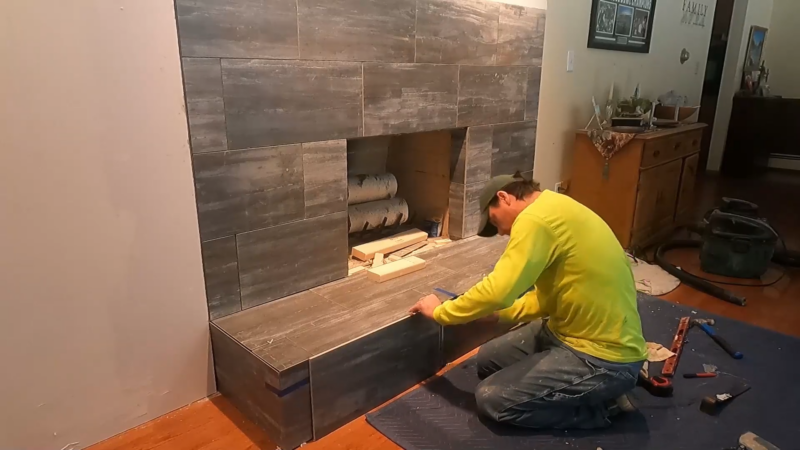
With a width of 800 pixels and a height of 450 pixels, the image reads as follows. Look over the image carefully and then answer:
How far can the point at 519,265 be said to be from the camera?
5.27 feet

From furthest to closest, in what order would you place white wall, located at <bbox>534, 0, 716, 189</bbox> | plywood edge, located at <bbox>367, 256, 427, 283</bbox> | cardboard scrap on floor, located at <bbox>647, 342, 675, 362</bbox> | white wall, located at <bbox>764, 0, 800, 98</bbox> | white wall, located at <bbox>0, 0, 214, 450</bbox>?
white wall, located at <bbox>764, 0, 800, 98</bbox> → white wall, located at <bbox>534, 0, 716, 189</bbox> → plywood edge, located at <bbox>367, 256, 427, 283</bbox> → cardboard scrap on floor, located at <bbox>647, 342, 675, 362</bbox> → white wall, located at <bbox>0, 0, 214, 450</bbox>

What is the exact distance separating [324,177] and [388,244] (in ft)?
2.23

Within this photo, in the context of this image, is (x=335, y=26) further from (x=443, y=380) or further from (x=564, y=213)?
(x=443, y=380)

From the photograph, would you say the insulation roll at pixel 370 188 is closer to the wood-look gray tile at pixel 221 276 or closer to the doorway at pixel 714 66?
the wood-look gray tile at pixel 221 276

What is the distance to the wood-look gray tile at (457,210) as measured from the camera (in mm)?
2910

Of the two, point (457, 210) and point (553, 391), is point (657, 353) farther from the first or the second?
point (457, 210)

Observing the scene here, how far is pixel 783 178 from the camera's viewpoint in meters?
5.64

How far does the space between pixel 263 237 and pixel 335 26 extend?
2.79ft

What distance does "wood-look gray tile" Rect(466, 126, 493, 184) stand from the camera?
2852mm

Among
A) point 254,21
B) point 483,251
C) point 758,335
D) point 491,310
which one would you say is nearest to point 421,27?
point 254,21

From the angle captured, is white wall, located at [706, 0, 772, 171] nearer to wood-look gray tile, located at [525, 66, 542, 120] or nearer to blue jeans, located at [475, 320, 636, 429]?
wood-look gray tile, located at [525, 66, 542, 120]

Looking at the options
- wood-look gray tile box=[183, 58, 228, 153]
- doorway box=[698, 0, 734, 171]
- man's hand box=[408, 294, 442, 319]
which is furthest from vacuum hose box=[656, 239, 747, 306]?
doorway box=[698, 0, 734, 171]

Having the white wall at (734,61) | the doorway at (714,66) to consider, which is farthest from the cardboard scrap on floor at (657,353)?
the white wall at (734,61)

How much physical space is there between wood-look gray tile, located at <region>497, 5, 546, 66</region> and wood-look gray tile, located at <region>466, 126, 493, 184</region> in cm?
39
